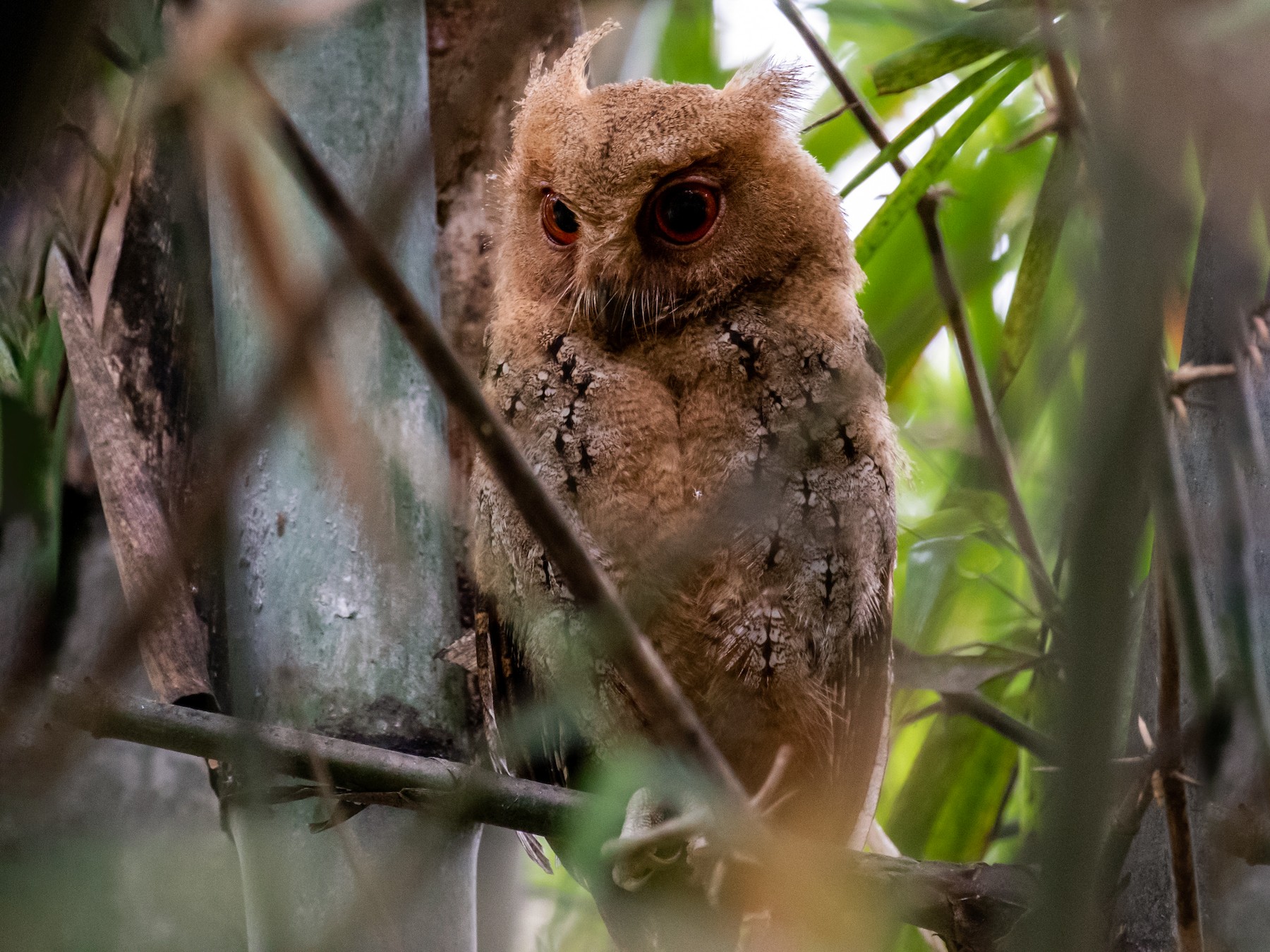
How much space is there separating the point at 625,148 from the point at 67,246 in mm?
825

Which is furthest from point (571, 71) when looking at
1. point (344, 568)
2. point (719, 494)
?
point (344, 568)

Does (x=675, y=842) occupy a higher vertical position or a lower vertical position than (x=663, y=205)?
lower

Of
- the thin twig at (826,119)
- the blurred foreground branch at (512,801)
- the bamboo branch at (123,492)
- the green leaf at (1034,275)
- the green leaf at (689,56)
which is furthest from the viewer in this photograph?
the green leaf at (689,56)

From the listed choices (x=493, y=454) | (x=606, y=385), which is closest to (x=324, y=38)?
(x=606, y=385)

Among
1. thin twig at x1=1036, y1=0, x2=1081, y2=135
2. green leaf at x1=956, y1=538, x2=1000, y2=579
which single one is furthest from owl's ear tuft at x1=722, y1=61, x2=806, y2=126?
thin twig at x1=1036, y1=0, x2=1081, y2=135

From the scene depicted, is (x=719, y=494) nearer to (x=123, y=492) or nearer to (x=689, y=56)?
(x=123, y=492)

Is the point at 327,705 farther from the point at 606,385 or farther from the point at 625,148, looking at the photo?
the point at 625,148

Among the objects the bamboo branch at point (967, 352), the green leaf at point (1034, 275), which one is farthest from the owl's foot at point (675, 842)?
the green leaf at point (1034, 275)

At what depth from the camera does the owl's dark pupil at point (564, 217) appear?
6.26 feet

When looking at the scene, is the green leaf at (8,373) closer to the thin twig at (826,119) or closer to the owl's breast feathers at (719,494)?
the owl's breast feathers at (719,494)

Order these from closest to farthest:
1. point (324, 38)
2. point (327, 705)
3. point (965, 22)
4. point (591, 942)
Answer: point (965, 22), point (591, 942), point (327, 705), point (324, 38)

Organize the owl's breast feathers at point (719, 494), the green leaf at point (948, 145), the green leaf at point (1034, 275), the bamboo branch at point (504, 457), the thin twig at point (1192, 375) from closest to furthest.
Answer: the bamboo branch at point (504, 457) < the thin twig at point (1192, 375) < the green leaf at point (1034, 275) < the green leaf at point (948, 145) < the owl's breast feathers at point (719, 494)

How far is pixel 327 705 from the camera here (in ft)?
4.97

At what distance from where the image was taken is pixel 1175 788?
2.61ft
